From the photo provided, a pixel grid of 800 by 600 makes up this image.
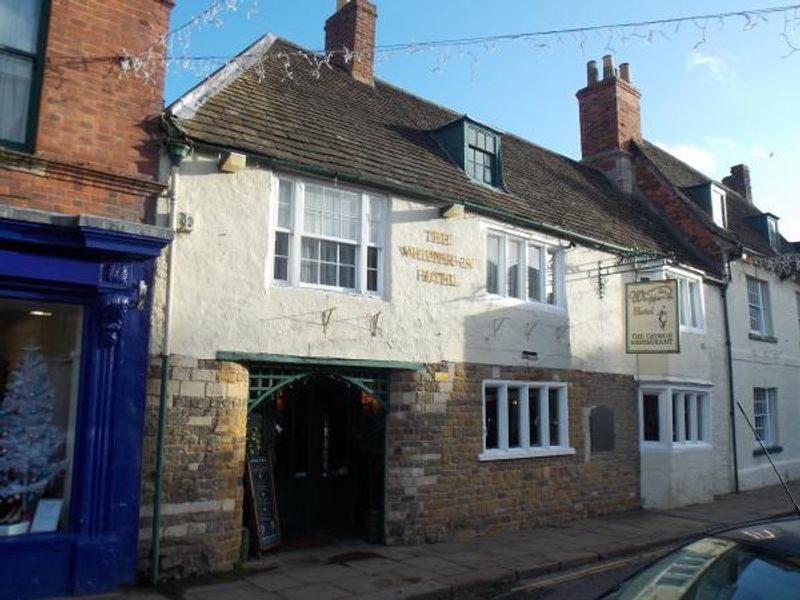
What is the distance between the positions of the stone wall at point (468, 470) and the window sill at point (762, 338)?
7.93 meters

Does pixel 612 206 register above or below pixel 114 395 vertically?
above

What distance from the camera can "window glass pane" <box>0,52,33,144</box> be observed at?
7160mm

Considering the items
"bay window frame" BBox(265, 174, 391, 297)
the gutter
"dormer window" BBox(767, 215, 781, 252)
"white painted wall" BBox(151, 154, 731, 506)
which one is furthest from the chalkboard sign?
"dormer window" BBox(767, 215, 781, 252)

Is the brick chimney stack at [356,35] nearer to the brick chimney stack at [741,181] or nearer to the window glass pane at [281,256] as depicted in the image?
the window glass pane at [281,256]

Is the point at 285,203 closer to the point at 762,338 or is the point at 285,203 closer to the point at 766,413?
the point at 762,338

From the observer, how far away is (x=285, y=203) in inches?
365

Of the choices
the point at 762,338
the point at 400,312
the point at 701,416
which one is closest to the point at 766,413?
the point at 762,338

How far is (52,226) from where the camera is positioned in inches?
269

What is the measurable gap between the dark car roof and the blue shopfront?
6075mm

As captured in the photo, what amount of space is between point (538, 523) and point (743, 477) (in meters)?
8.36

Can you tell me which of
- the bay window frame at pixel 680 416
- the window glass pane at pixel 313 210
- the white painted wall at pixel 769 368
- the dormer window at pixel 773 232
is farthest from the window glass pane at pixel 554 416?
the dormer window at pixel 773 232

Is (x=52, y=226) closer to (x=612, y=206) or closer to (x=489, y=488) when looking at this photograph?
(x=489, y=488)

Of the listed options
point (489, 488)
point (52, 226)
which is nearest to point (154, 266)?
point (52, 226)

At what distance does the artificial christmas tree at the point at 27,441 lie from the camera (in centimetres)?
702
